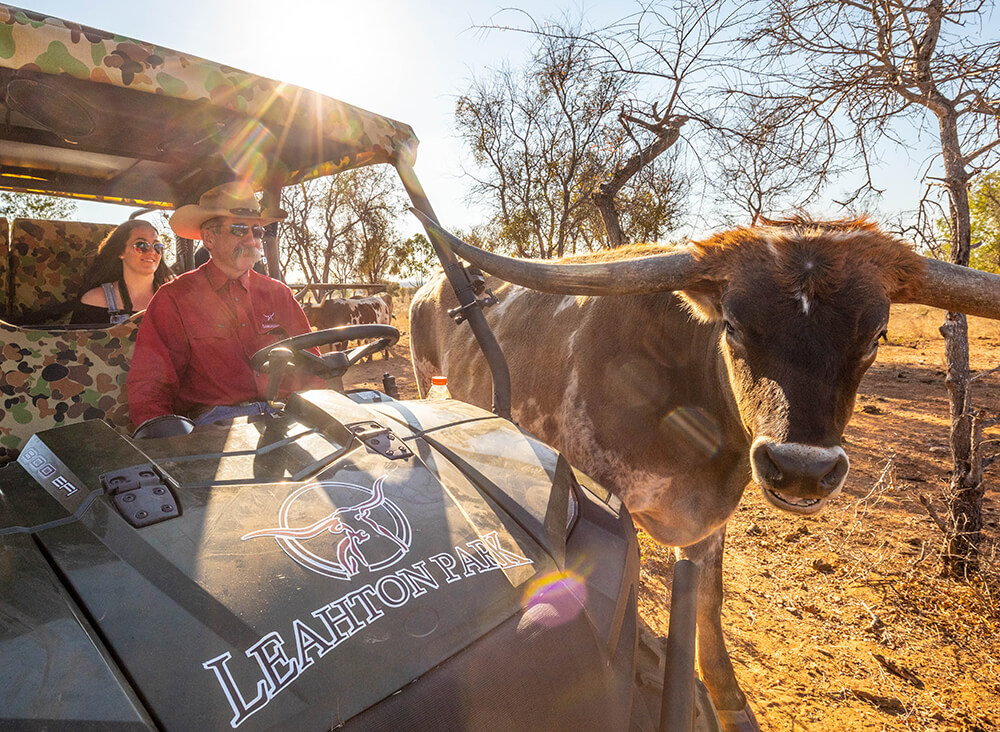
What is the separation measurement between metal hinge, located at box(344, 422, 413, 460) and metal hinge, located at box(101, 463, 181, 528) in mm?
491

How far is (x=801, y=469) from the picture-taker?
177 centimetres

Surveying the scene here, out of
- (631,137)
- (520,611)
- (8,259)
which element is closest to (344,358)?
(520,611)

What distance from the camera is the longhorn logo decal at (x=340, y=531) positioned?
42.4 inches

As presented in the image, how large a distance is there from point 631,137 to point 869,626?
6.38 meters

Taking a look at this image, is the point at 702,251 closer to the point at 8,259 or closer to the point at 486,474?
the point at 486,474

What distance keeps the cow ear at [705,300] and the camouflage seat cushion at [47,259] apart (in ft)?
11.8

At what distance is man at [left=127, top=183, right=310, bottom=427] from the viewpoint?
2.50 metres

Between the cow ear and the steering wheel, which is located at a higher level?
the cow ear

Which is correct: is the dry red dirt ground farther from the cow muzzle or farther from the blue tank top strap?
the blue tank top strap

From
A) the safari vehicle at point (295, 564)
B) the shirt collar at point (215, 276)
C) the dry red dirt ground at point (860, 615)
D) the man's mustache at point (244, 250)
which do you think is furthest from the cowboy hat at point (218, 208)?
the dry red dirt ground at point (860, 615)

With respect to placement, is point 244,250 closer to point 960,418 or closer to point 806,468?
point 806,468

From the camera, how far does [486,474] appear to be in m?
1.49

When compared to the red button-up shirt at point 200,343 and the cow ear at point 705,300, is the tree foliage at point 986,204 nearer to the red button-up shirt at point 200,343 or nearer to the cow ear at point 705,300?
the cow ear at point 705,300

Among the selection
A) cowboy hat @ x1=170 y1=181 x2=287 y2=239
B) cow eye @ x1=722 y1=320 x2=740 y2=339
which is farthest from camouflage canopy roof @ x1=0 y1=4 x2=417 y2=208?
cow eye @ x1=722 y1=320 x2=740 y2=339
